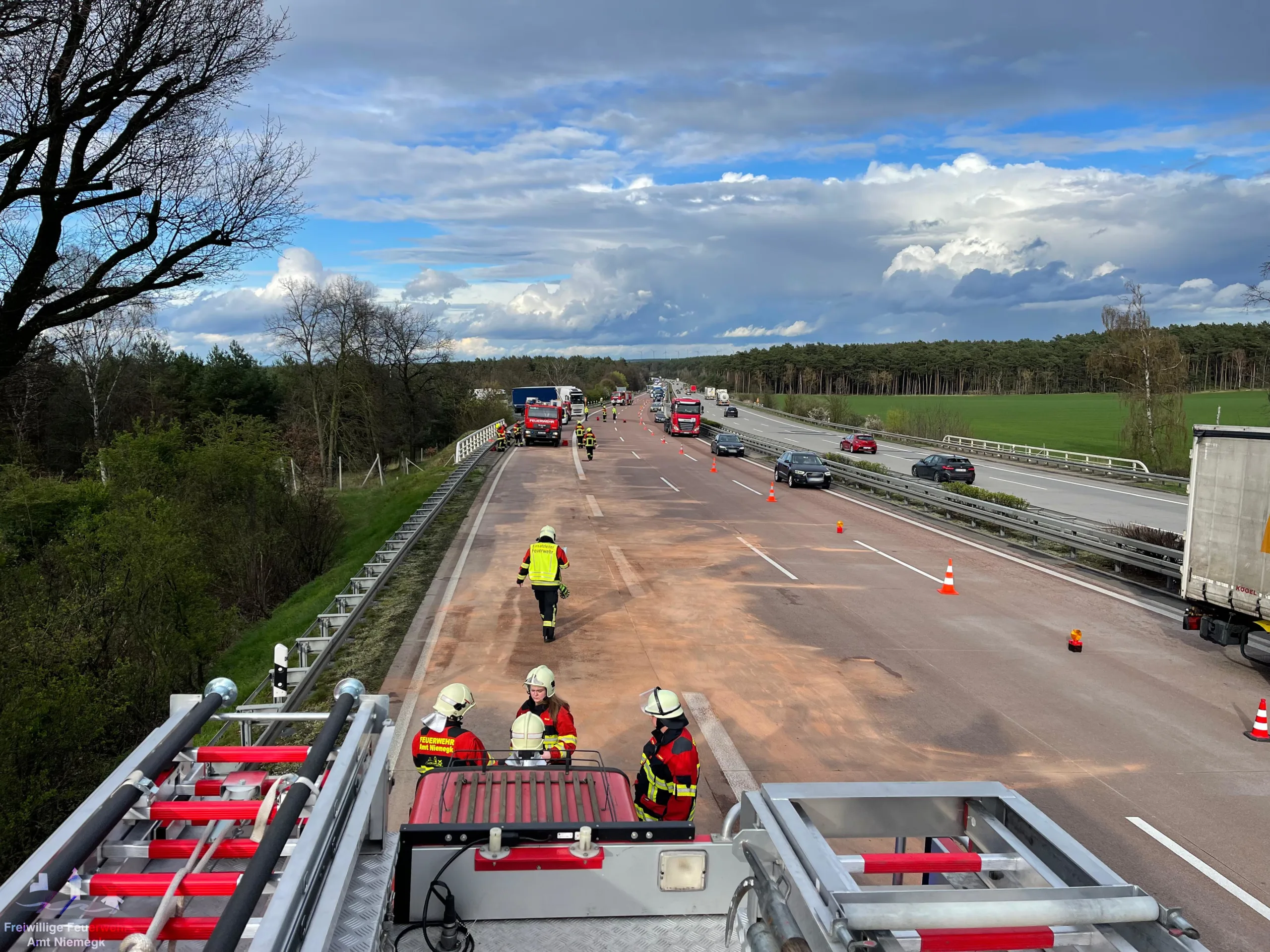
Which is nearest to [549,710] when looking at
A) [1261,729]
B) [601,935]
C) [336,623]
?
[601,935]

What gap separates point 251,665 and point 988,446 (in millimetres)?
47398

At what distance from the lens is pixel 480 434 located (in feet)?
168

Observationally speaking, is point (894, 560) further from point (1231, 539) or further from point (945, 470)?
point (945, 470)

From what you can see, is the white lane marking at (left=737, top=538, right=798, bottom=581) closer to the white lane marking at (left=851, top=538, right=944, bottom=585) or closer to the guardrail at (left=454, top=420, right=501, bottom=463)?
the white lane marking at (left=851, top=538, right=944, bottom=585)

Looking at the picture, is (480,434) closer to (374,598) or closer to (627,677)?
(374,598)

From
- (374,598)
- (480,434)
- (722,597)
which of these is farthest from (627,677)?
(480,434)

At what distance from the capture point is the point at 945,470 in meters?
38.5

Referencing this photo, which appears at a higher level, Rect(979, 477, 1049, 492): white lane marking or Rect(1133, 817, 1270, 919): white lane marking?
Rect(1133, 817, 1270, 919): white lane marking

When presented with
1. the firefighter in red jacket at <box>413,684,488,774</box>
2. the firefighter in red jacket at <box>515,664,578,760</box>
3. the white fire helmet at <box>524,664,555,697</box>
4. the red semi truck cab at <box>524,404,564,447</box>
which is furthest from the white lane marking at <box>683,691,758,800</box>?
the red semi truck cab at <box>524,404,564,447</box>

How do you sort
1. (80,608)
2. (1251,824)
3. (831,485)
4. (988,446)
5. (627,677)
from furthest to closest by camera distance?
(988,446), (831,485), (80,608), (627,677), (1251,824)

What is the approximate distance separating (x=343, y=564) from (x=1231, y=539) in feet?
86.7

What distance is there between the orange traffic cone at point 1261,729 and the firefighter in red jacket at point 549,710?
8058mm

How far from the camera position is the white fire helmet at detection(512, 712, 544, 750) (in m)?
6.07

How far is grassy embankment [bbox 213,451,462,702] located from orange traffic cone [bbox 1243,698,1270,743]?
11211mm
